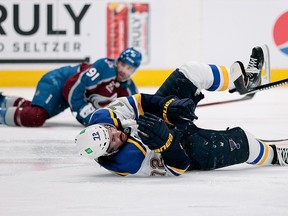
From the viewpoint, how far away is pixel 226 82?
4.18 metres

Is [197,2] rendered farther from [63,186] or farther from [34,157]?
[63,186]

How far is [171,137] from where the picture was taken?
3.54 meters

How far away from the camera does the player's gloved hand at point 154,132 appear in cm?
339

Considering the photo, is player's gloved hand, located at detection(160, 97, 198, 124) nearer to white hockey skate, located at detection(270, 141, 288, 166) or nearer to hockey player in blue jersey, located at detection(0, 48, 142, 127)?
white hockey skate, located at detection(270, 141, 288, 166)

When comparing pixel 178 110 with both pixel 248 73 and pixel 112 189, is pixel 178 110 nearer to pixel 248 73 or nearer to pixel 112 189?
pixel 112 189

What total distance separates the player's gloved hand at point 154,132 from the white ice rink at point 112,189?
0.58 feet

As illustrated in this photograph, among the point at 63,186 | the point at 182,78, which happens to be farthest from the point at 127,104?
the point at 63,186

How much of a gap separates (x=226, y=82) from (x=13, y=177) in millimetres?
1154

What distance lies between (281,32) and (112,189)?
6.62m

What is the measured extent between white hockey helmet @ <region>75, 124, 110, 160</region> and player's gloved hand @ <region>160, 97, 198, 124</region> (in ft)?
1.07

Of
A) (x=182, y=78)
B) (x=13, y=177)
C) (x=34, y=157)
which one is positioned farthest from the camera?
(x=34, y=157)

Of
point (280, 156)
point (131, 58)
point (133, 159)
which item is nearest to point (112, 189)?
point (133, 159)

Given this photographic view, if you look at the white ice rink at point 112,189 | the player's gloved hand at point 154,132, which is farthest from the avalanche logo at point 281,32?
the player's gloved hand at point 154,132

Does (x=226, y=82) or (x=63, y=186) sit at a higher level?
(x=226, y=82)
